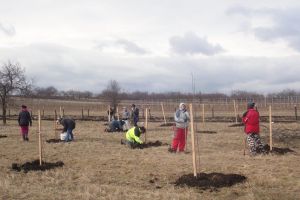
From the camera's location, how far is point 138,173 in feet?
44.8

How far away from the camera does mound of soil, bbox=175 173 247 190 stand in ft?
37.7

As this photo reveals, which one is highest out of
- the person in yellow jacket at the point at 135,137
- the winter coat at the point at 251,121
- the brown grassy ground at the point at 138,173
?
the winter coat at the point at 251,121

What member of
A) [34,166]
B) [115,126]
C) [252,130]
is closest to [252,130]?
[252,130]

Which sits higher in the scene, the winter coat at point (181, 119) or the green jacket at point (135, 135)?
the winter coat at point (181, 119)

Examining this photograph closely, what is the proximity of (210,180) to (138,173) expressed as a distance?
256 cm

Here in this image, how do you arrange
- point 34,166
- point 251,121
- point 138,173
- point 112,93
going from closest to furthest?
point 138,173 < point 34,166 < point 251,121 < point 112,93

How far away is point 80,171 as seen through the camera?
1442 cm

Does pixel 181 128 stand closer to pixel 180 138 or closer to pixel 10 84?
pixel 180 138

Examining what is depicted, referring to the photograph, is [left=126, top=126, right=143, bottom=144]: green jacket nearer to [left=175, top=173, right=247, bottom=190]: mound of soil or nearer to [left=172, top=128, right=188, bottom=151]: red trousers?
[left=172, top=128, right=188, bottom=151]: red trousers

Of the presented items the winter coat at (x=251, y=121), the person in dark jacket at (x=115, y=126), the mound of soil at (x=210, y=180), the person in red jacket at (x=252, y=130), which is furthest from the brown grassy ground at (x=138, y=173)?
the person in dark jacket at (x=115, y=126)

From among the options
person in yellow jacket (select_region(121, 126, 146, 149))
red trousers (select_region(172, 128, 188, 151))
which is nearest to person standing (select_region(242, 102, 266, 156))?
red trousers (select_region(172, 128, 188, 151))

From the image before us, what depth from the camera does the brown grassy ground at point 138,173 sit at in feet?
36.0

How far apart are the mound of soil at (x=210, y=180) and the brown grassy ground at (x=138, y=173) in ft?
0.69

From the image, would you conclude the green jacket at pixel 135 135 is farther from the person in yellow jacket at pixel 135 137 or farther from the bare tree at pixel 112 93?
the bare tree at pixel 112 93
